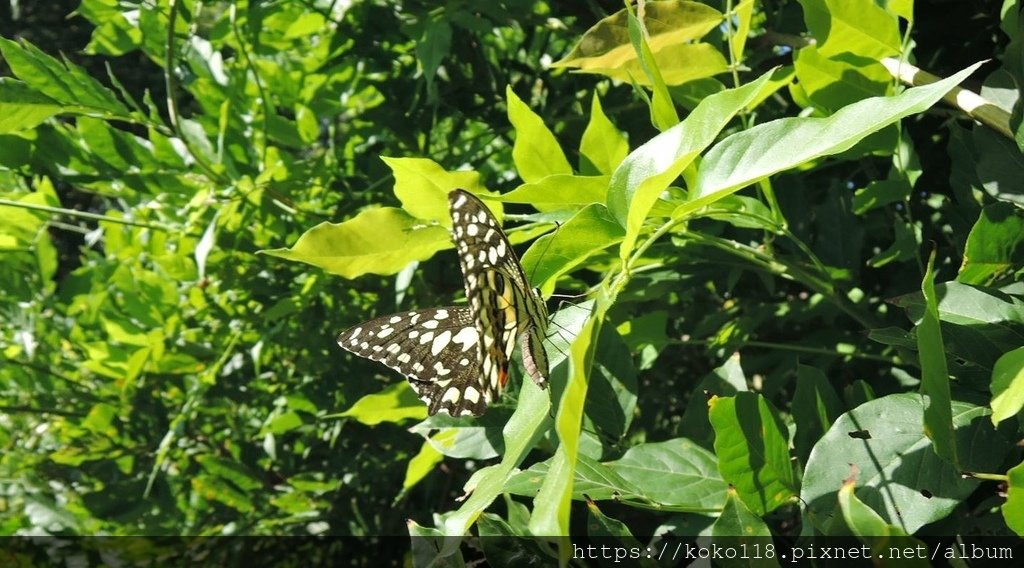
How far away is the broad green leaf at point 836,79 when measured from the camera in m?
0.64

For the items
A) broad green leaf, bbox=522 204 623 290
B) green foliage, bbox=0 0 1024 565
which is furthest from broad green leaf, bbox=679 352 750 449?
broad green leaf, bbox=522 204 623 290

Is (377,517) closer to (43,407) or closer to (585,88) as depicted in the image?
(43,407)

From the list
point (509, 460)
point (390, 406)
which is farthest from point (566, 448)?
point (390, 406)

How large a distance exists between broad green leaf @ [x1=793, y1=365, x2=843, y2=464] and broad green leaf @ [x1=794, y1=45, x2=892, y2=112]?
0.66 ft

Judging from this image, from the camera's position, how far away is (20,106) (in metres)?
0.87

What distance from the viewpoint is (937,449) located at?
1.58ft

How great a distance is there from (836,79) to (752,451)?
0.93ft

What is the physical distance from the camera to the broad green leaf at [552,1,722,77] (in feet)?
2.23

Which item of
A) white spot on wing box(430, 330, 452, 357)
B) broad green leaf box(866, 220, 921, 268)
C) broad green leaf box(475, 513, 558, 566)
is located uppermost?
broad green leaf box(866, 220, 921, 268)

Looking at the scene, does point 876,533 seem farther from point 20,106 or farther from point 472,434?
point 20,106

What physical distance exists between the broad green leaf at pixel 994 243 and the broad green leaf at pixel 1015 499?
20 cm

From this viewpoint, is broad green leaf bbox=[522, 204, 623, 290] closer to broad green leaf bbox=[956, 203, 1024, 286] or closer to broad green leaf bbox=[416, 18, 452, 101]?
broad green leaf bbox=[956, 203, 1024, 286]

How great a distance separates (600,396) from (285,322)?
0.62 metres

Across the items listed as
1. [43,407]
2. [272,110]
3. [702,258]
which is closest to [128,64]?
[43,407]
